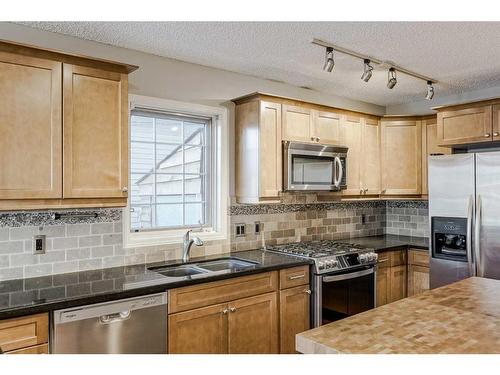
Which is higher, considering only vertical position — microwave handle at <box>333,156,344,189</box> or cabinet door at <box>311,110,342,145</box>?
cabinet door at <box>311,110,342,145</box>

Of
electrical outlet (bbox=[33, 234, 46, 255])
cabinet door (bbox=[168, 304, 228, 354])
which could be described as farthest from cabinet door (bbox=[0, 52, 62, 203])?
cabinet door (bbox=[168, 304, 228, 354])

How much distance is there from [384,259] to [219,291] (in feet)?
6.51

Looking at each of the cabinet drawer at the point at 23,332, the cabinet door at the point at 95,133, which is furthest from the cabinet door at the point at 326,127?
the cabinet drawer at the point at 23,332

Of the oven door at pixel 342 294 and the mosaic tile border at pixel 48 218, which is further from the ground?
the mosaic tile border at pixel 48 218

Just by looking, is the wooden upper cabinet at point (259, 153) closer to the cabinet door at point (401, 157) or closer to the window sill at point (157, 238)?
the window sill at point (157, 238)

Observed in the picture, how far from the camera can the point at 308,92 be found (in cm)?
417

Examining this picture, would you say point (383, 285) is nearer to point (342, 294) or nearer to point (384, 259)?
point (384, 259)

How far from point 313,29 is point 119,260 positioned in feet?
6.67

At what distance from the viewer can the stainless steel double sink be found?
296cm

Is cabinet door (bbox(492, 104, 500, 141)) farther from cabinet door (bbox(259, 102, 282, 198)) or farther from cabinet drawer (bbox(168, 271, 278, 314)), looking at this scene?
cabinet drawer (bbox(168, 271, 278, 314))

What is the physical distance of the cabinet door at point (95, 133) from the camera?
2396 millimetres

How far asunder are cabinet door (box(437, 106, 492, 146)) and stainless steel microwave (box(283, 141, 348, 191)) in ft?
3.25

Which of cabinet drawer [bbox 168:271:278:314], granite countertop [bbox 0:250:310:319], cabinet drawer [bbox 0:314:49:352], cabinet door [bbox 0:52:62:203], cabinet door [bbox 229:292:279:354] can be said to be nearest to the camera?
cabinet drawer [bbox 0:314:49:352]

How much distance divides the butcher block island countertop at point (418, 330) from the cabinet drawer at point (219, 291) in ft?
3.66
